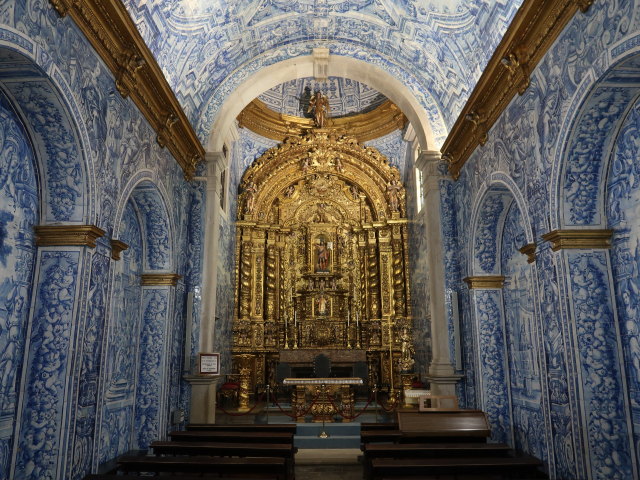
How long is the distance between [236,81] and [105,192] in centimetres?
565

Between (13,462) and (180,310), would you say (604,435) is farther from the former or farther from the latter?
(180,310)

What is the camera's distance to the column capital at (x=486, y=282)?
382 inches

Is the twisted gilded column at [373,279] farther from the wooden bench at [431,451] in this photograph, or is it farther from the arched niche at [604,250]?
the arched niche at [604,250]

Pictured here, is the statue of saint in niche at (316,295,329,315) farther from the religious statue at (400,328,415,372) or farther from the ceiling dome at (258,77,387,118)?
the ceiling dome at (258,77,387,118)

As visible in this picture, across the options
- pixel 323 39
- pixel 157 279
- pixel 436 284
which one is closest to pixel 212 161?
pixel 157 279

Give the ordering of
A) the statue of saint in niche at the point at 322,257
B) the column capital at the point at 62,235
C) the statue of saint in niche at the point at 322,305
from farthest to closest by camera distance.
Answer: the statue of saint in niche at the point at 322,257 → the statue of saint in niche at the point at 322,305 → the column capital at the point at 62,235

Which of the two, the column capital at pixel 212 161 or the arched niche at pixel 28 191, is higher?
the column capital at pixel 212 161

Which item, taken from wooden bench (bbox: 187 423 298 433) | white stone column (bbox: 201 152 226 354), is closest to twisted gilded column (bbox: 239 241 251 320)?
white stone column (bbox: 201 152 226 354)

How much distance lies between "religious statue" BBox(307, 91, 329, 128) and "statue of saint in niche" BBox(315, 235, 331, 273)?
3.93m

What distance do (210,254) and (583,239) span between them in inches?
288

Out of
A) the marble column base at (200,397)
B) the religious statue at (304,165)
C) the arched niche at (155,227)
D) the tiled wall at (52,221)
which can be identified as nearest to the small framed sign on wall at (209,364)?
the marble column base at (200,397)

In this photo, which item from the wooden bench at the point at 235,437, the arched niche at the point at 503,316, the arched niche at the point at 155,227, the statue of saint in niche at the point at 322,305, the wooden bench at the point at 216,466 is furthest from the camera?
the statue of saint in niche at the point at 322,305

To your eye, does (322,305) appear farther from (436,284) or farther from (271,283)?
(436,284)

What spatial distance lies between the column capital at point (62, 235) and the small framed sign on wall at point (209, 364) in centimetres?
429
